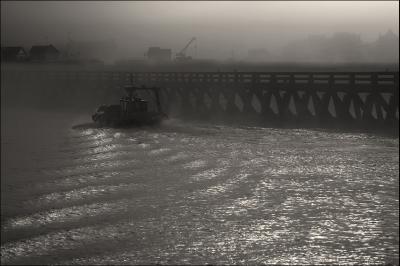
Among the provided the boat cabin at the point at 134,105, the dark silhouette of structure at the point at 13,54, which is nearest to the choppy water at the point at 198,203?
the boat cabin at the point at 134,105

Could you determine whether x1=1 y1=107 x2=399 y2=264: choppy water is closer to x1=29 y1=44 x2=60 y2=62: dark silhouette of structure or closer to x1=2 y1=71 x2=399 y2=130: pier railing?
x1=2 y1=71 x2=399 y2=130: pier railing

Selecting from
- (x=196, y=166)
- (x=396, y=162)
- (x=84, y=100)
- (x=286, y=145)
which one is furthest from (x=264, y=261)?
(x=84, y=100)

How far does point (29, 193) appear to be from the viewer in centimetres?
1293

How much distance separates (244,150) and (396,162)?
5527 millimetres

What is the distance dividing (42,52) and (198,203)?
8343 centimetres

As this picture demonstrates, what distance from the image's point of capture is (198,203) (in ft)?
41.4

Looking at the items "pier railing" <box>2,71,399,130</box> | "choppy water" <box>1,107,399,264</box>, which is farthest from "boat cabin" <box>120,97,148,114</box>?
"choppy water" <box>1,107,399,264</box>

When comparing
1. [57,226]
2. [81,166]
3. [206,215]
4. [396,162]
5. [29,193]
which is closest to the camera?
[57,226]

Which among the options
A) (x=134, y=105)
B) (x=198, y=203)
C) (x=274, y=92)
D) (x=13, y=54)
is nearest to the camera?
(x=198, y=203)

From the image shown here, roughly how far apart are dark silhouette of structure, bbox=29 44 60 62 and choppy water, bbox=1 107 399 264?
71241mm

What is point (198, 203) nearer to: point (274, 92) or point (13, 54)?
point (274, 92)

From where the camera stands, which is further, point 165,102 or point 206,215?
point 165,102

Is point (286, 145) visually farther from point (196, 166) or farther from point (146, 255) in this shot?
point (146, 255)

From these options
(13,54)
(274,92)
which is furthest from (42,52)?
(274,92)
